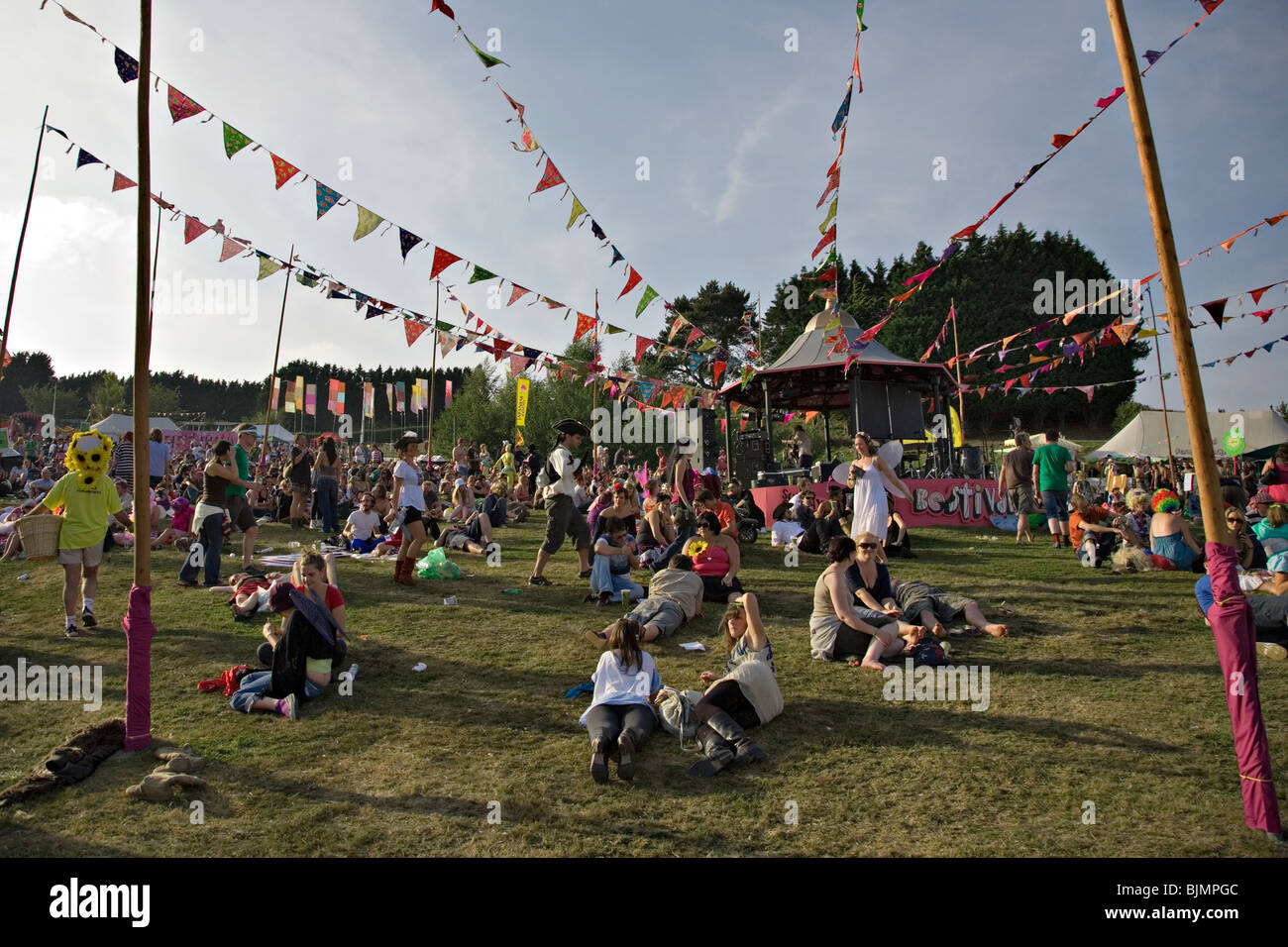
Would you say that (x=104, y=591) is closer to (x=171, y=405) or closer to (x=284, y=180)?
(x=284, y=180)

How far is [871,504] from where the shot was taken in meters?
9.33

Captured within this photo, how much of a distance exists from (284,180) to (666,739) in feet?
28.1

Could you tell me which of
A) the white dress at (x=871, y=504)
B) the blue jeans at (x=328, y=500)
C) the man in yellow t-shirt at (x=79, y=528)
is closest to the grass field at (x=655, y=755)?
the man in yellow t-shirt at (x=79, y=528)

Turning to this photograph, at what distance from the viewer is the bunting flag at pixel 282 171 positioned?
9.98 m

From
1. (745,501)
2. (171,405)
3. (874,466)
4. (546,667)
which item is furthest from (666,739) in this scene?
(171,405)

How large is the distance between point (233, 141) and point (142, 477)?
19.0ft

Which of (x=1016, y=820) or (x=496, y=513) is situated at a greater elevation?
(x=496, y=513)

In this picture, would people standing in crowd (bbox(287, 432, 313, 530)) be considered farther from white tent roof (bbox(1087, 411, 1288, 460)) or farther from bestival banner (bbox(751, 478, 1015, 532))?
white tent roof (bbox(1087, 411, 1288, 460))

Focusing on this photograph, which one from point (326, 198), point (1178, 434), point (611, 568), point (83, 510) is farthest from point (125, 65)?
point (1178, 434)

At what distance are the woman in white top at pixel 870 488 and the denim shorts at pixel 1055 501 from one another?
17.7 feet

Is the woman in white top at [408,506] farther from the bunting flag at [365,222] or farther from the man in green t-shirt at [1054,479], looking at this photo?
the man in green t-shirt at [1054,479]

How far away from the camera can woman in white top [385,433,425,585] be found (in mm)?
10312

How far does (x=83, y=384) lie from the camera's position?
82812 millimetres

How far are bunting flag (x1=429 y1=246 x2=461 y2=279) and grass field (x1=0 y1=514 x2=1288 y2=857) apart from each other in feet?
17.7
